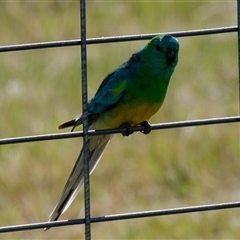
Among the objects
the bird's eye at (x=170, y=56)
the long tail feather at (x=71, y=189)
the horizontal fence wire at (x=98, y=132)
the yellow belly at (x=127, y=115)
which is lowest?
the long tail feather at (x=71, y=189)

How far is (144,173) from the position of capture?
22.7 ft

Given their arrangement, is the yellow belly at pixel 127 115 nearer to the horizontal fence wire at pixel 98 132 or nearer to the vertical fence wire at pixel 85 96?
the horizontal fence wire at pixel 98 132

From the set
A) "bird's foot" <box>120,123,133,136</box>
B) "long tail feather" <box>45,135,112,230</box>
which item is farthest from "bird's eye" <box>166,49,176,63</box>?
"long tail feather" <box>45,135,112,230</box>

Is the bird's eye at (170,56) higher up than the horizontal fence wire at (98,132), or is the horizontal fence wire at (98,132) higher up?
the bird's eye at (170,56)

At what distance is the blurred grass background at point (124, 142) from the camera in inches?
249

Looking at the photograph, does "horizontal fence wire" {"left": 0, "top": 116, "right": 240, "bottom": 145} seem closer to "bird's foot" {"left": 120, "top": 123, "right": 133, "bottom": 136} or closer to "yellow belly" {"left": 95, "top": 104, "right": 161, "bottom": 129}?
"bird's foot" {"left": 120, "top": 123, "right": 133, "bottom": 136}

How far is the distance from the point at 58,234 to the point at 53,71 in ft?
8.34

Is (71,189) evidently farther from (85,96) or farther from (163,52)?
(163,52)

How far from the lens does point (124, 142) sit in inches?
287

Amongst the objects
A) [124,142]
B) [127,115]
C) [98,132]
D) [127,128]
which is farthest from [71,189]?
[124,142]

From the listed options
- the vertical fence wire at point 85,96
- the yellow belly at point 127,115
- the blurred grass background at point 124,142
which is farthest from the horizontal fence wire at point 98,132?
the blurred grass background at point 124,142

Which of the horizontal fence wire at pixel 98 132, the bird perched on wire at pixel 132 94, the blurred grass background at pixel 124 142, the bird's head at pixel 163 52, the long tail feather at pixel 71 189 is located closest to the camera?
the horizontal fence wire at pixel 98 132

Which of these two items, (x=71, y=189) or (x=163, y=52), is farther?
(x=163, y=52)

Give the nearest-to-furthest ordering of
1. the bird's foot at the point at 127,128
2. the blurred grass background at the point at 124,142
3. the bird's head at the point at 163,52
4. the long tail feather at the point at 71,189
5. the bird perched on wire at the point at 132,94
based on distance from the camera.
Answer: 1. the long tail feather at the point at 71,189
2. the bird's foot at the point at 127,128
3. the bird's head at the point at 163,52
4. the bird perched on wire at the point at 132,94
5. the blurred grass background at the point at 124,142
